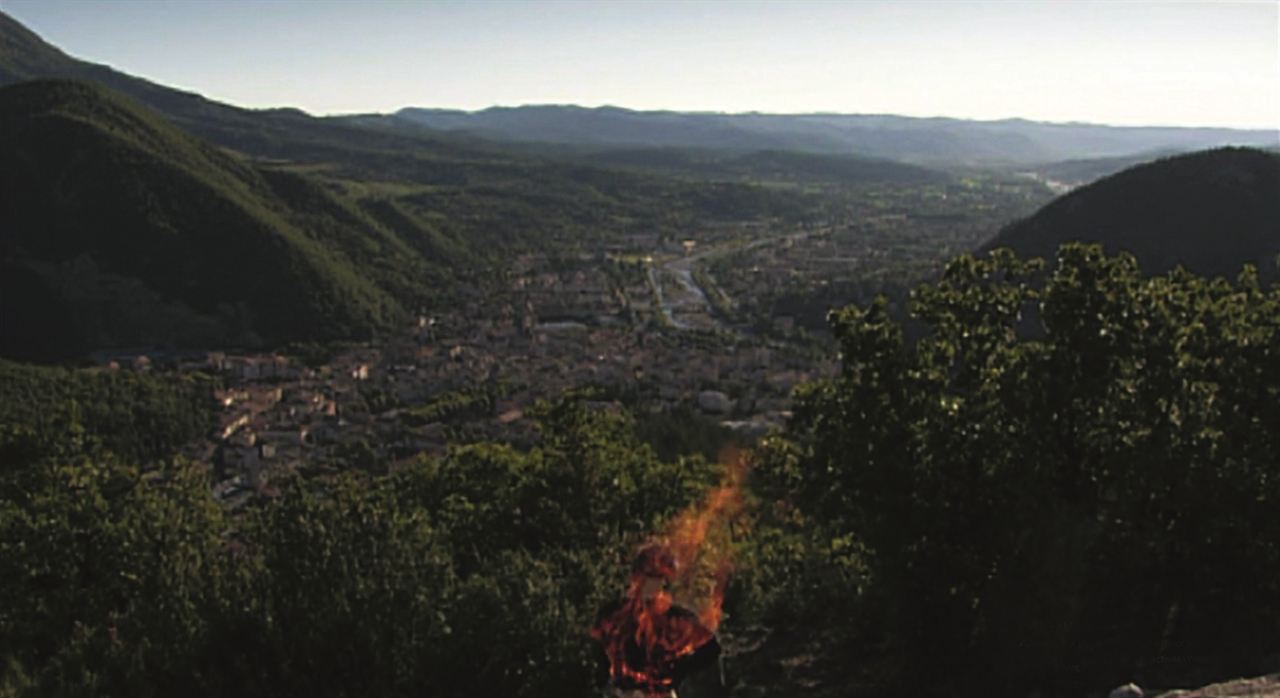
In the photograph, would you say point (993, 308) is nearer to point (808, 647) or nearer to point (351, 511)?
point (808, 647)

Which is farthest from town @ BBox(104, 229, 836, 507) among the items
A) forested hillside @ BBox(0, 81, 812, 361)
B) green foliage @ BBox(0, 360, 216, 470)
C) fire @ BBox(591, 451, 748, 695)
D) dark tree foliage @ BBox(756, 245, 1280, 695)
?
fire @ BBox(591, 451, 748, 695)

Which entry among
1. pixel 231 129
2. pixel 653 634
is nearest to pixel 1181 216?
pixel 653 634

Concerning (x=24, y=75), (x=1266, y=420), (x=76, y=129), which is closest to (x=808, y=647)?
(x=1266, y=420)

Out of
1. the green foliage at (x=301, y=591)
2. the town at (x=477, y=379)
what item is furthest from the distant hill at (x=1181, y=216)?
the green foliage at (x=301, y=591)

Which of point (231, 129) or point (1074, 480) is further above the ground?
point (231, 129)

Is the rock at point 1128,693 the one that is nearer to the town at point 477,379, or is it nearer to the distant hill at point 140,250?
the town at point 477,379

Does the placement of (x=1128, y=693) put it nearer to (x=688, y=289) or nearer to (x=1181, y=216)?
(x=1181, y=216)
